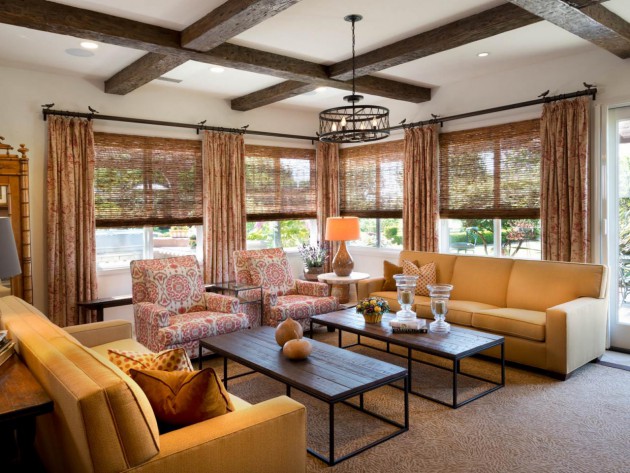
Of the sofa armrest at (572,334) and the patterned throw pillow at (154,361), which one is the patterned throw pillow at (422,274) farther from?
the patterned throw pillow at (154,361)

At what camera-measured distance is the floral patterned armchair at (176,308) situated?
4.17 m

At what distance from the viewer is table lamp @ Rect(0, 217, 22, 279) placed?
2225 mm

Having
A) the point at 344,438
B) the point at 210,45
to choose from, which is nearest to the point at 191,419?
the point at 344,438

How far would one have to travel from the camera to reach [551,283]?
4.49 metres

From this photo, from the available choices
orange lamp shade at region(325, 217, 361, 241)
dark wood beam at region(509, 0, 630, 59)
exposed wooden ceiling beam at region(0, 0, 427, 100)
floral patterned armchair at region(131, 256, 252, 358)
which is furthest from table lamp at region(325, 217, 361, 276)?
dark wood beam at region(509, 0, 630, 59)

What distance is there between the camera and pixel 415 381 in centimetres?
393

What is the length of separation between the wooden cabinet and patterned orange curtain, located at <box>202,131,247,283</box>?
1.96 meters

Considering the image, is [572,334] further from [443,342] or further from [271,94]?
[271,94]

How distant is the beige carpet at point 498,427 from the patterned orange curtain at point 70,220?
220cm

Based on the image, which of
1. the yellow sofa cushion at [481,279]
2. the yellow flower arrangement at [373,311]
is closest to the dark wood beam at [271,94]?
the yellow flower arrangement at [373,311]

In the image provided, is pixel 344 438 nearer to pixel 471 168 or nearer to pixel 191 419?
pixel 191 419

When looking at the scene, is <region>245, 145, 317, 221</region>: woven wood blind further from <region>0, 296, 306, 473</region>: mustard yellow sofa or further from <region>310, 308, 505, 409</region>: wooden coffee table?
<region>0, 296, 306, 473</region>: mustard yellow sofa

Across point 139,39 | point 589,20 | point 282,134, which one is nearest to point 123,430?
point 139,39

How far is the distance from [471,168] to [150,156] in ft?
12.1
